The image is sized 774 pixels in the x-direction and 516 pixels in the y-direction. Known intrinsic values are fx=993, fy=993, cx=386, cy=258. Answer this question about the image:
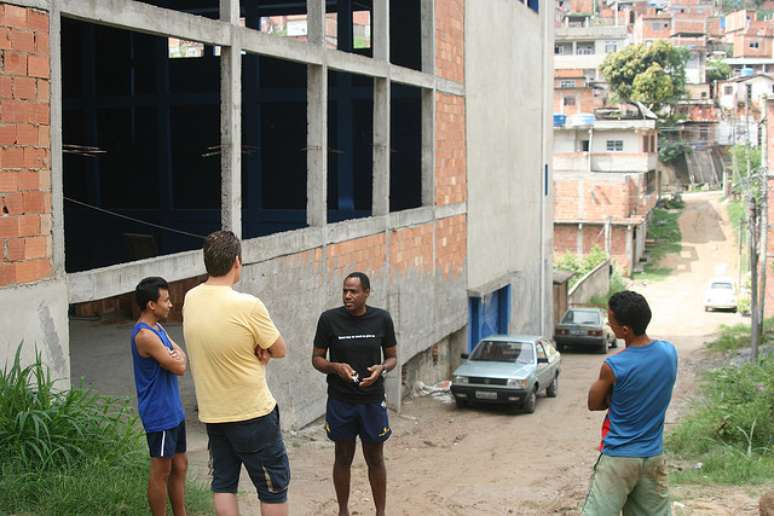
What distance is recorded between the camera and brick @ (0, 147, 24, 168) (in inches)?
324

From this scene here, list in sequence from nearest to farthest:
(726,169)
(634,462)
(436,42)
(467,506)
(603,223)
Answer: (634,462), (467,506), (436,42), (603,223), (726,169)

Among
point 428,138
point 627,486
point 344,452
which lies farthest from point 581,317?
point 627,486

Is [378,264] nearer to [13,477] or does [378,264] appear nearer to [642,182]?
[13,477]

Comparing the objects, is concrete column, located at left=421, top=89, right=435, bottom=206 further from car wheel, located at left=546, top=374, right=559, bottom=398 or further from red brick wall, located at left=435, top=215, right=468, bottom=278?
car wheel, located at left=546, top=374, right=559, bottom=398

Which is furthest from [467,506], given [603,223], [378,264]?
[603,223]

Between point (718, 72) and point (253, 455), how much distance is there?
85.8m

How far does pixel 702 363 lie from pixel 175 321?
14838 millimetres

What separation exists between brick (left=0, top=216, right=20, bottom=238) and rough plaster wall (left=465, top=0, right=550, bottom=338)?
14683 millimetres

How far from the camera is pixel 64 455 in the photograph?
7.32 m

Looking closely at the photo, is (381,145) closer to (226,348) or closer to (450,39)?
(450,39)

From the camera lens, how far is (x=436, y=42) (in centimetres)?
1950

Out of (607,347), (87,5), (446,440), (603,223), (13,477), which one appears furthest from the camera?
(603,223)

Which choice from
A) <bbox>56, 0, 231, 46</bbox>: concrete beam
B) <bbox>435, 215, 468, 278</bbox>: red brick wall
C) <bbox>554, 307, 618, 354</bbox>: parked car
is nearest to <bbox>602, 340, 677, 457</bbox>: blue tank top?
<bbox>56, 0, 231, 46</bbox>: concrete beam

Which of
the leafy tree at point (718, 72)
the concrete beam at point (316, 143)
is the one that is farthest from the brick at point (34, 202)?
the leafy tree at point (718, 72)
